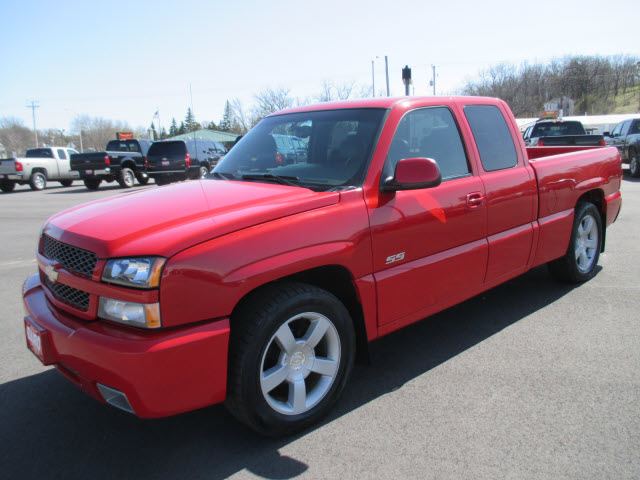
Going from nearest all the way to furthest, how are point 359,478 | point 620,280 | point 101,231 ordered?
point 359,478 < point 101,231 < point 620,280

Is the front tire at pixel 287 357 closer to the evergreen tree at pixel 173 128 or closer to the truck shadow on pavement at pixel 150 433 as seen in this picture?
the truck shadow on pavement at pixel 150 433

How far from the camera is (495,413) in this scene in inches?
111

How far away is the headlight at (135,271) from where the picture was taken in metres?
2.20

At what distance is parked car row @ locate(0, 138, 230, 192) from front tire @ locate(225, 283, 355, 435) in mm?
16240

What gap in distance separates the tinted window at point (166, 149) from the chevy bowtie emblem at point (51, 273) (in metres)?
17.2

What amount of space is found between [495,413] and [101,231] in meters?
2.36

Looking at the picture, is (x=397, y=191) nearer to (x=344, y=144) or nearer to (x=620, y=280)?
(x=344, y=144)

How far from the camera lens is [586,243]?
5117mm

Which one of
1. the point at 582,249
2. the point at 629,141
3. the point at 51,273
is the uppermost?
the point at 629,141

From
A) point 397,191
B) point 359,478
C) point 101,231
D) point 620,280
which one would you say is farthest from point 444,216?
point 620,280

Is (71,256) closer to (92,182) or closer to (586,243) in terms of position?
(586,243)

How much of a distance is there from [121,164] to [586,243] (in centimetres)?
1991

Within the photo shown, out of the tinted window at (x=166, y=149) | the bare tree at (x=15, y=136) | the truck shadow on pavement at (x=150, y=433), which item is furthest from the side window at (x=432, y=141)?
the bare tree at (x=15, y=136)

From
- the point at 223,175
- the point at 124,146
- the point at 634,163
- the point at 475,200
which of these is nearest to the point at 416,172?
the point at 475,200
